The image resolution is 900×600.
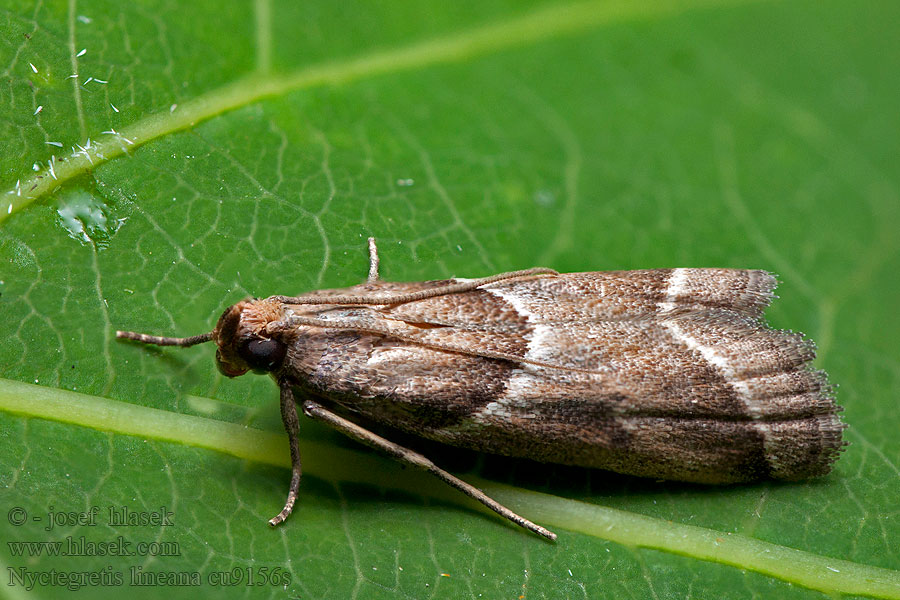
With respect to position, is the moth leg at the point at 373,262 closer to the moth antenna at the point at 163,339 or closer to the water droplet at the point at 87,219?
the moth antenna at the point at 163,339

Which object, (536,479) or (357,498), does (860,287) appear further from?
(357,498)

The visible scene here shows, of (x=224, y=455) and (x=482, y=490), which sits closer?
(x=224, y=455)

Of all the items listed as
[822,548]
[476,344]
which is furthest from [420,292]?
[822,548]

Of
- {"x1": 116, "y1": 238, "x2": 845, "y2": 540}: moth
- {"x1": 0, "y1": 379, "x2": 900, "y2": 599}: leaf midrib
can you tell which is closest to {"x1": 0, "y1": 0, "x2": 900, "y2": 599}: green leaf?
{"x1": 0, "y1": 379, "x2": 900, "y2": 599}: leaf midrib

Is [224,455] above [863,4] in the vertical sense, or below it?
below

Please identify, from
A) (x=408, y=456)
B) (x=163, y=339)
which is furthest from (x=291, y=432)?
(x=163, y=339)

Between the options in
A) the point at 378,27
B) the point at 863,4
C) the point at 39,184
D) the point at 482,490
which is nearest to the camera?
the point at 39,184
